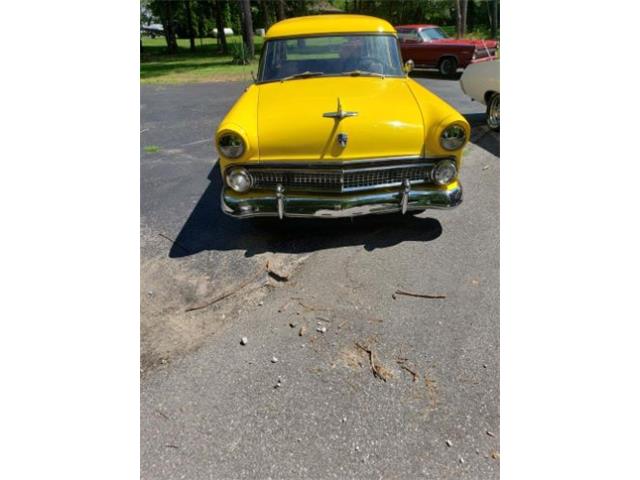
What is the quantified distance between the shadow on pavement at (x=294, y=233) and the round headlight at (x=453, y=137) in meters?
0.85

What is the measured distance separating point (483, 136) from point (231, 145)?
4.98 meters

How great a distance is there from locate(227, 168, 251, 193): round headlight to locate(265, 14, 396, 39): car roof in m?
2.02

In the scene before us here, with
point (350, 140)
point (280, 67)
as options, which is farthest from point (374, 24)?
point (350, 140)

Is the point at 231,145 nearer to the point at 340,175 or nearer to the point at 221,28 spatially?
the point at 340,175

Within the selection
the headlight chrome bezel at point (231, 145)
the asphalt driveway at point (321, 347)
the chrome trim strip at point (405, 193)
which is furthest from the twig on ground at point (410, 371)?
the headlight chrome bezel at point (231, 145)

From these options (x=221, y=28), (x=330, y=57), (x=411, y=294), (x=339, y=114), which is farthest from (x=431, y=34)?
(x=221, y=28)

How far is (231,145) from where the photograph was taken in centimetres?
319

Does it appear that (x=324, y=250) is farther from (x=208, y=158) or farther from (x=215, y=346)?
(x=208, y=158)

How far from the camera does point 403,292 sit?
9.80 feet

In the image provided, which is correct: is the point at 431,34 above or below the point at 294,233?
above

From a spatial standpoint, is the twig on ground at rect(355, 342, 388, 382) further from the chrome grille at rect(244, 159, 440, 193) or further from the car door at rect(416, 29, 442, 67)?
the car door at rect(416, 29, 442, 67)

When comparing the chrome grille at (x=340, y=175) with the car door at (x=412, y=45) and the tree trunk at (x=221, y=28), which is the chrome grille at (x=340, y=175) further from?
the tree trunk at (x=221, y=28)

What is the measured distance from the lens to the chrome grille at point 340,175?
3.22 meters

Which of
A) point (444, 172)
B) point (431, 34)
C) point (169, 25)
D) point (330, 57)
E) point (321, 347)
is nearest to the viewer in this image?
point (321, 347)
